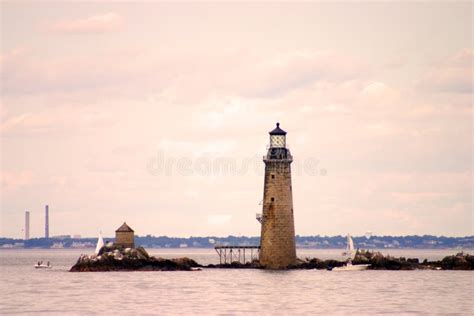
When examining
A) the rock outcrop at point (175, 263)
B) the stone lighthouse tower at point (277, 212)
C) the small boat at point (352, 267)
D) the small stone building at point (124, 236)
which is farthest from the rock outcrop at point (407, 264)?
the small stone building at point (124, 236)

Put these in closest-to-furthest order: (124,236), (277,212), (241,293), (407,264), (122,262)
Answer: (241,293)
(277,212)
(124,236)
(122,262)
(407,264)

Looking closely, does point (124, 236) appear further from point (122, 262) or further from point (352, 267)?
point (352, 267)

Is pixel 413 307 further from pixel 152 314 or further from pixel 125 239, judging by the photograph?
pixel 125 239

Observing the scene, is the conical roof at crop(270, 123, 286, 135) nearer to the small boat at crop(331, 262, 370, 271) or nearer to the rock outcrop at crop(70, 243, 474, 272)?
the rock outcrop at crop(70, 243, 474, 272)

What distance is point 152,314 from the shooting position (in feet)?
203

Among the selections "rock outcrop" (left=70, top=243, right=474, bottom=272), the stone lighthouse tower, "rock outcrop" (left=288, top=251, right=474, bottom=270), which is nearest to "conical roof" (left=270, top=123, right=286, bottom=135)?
the stone lighthouse tower

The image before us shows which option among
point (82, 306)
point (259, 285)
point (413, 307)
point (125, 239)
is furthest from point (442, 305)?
point (125, 239)

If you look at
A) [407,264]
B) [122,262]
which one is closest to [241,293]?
[122,262]

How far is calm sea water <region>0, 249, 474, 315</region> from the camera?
65500 mm

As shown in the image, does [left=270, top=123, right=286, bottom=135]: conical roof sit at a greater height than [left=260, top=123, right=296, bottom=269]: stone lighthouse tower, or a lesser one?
greater

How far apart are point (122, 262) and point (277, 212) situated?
17.9 meters

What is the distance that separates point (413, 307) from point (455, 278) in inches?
1093

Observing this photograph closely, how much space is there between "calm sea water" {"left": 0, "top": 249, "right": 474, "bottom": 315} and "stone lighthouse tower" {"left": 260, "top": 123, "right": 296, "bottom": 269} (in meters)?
1.66

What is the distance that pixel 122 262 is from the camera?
9788 cm
